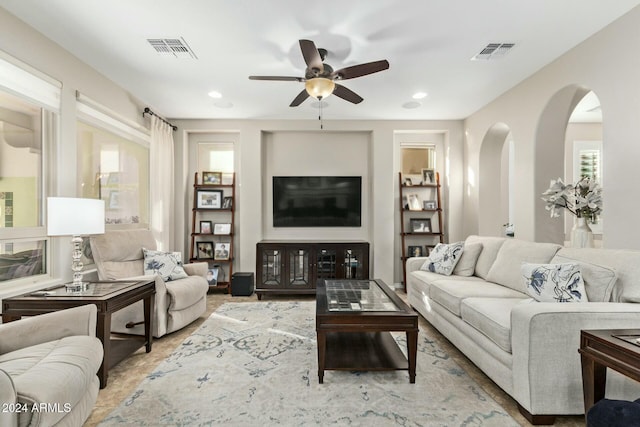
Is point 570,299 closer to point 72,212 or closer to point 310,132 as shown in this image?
point 72,212

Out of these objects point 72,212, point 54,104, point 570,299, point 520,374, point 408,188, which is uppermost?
point 54,104

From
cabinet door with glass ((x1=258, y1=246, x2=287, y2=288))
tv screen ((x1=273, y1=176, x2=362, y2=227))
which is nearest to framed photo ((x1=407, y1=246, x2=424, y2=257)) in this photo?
tv screen ((x1=273, y1=176, x2=362, y2=227))

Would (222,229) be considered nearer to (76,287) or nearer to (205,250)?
(205,250)

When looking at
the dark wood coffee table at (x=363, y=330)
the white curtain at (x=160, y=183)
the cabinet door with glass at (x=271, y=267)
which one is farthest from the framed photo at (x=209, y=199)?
the dark wood coffee table at (x=363, y=330)

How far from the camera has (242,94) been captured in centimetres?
405

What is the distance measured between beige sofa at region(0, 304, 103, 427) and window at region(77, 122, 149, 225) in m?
1.81

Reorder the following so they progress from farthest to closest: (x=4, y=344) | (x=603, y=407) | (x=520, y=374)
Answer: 1. (x=520, y=374)
2. (x=4, y=344)
3. (x=603, y=407)

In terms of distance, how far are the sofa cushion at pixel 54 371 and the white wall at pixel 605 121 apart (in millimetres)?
3590

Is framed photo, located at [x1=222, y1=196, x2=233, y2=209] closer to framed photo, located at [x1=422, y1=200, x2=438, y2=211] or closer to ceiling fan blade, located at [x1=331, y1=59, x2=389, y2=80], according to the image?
ceiling fan blade, located at [x1=331, y1=59, x2=389, y2=80]

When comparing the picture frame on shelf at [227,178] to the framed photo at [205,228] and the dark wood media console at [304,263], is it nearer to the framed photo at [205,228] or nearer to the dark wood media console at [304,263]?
the framed photo at [205,228]

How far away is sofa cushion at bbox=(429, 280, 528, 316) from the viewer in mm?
2770

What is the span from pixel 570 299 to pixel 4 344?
329 centimetres

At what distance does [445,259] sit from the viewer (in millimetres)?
3711

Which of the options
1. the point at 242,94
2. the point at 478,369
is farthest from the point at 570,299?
the point at 242,94
